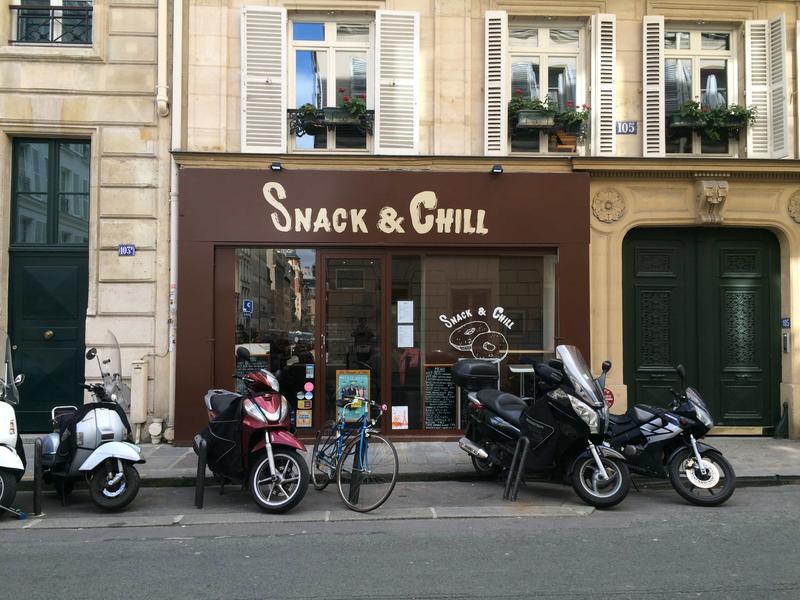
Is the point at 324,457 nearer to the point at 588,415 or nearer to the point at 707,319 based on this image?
the point at 588,415

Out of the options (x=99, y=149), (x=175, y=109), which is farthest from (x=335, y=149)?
(x=99, y=149)

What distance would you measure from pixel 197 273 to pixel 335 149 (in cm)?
263

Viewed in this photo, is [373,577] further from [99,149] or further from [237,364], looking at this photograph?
[99,149]

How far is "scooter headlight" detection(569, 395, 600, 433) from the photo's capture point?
6188mm

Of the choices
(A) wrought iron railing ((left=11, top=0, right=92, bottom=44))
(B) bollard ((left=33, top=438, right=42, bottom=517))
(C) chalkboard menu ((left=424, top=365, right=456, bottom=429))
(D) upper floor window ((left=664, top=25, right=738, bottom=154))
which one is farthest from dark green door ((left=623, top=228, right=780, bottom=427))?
(A) wrought iron railing ((left=11, top=0, right=92, bottom=44))

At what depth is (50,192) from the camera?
9477 millimetres

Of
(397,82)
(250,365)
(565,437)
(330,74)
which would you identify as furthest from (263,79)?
(565,437)

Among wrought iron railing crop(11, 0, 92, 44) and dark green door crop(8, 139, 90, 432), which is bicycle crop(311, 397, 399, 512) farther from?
wrought iron railing crop(11, 0, 92, 44)

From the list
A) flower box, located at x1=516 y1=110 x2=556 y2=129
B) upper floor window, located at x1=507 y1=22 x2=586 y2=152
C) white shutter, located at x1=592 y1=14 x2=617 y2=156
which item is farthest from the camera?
upper floor window, located at x1=507 y1=22 x2=586 y2=152

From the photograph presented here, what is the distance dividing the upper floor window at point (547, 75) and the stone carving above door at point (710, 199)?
188 centimetres

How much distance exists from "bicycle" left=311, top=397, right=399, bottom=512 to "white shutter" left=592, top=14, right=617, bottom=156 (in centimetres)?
556

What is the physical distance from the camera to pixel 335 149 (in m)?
9.55

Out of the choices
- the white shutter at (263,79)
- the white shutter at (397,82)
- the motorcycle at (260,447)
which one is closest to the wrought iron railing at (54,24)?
the white shutter at (263,79)

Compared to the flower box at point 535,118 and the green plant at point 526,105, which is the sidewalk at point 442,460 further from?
the green plant at point 526,105
